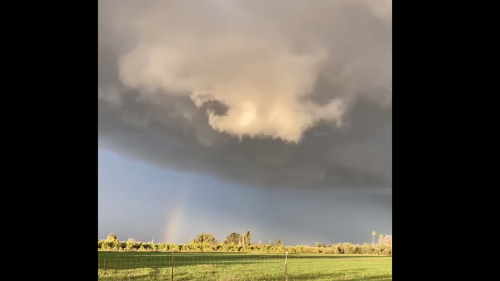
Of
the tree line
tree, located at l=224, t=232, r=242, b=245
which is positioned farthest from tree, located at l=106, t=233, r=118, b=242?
tree, located at l=224, t=232, r=242, b=245

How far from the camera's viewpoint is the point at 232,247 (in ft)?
66.0

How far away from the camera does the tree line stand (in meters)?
17.9

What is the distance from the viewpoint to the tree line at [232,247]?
58.6 ft

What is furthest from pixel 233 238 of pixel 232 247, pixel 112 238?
pixel 112 238

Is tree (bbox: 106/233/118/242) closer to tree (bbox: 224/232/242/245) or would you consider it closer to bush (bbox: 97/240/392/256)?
bush (bbox: 97/240/392/256)

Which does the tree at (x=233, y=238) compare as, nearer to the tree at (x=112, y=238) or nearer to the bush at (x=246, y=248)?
the bush at (x=246, y=248)

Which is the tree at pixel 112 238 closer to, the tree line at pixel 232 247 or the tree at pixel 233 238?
the tree line at pixel 232 247

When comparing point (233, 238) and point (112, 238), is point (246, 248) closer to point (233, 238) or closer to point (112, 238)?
point (233, 238)

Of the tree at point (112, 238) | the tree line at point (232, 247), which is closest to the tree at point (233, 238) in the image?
the tree line at point (232, 247)
